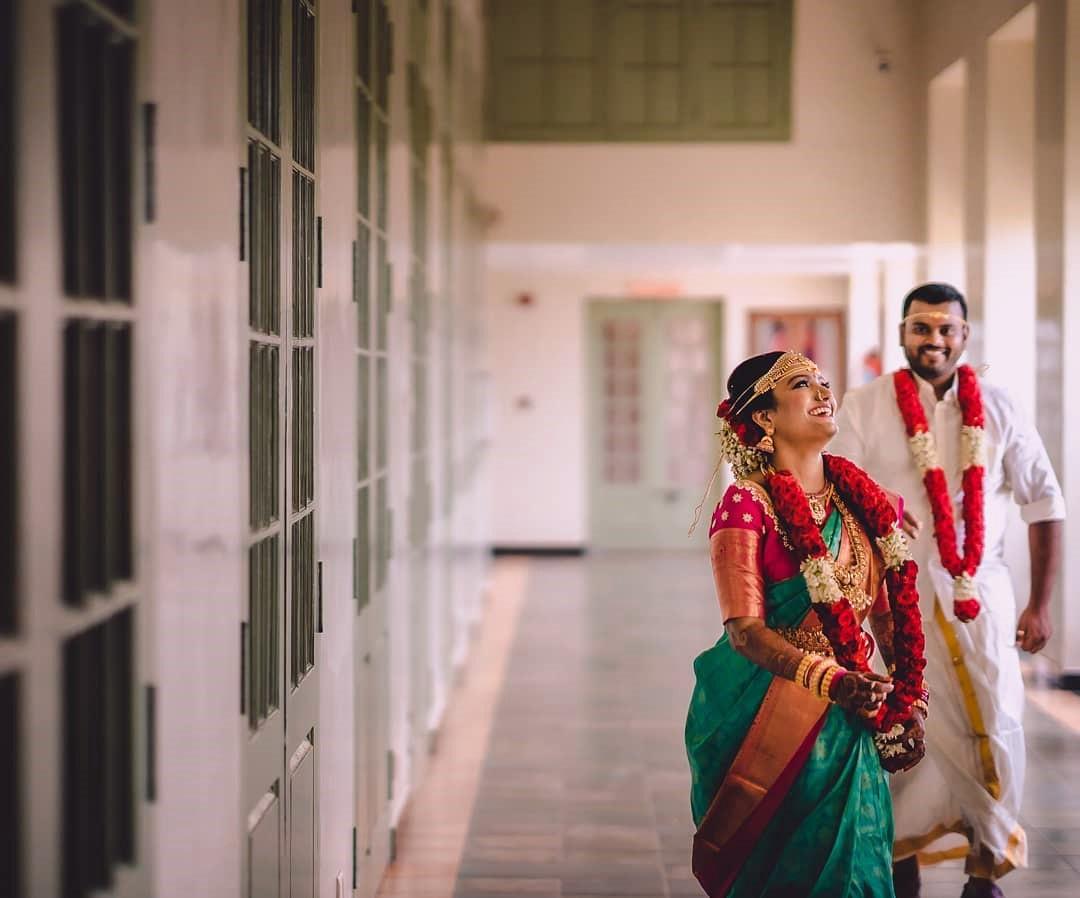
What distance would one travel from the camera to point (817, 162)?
29.5ft

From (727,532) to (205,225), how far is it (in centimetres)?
145

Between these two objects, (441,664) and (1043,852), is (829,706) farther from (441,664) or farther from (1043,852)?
(441,664)

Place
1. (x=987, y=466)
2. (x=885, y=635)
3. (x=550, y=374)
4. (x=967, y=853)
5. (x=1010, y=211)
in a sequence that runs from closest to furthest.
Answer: (x=885, y=635)
(x=967, y=853)
(x=987, y=466)
(x=1010, y=211)
(x=550, y=374)

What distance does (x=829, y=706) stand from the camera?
3.00 meters

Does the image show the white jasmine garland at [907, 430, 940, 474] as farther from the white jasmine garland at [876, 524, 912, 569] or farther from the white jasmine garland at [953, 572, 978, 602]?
the white jasmine garland at [876, 524, 912, 569]

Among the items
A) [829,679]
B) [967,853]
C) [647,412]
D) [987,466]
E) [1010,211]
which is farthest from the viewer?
[647,412]

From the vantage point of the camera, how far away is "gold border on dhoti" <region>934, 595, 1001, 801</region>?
3842mm

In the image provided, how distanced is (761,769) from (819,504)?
24.4 inches

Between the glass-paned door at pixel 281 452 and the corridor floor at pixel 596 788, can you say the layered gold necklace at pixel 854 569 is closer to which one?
the glass-paned door at pixel 281 452

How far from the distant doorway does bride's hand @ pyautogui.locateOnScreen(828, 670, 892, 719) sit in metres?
11.0

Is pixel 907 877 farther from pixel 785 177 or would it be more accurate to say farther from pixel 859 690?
pixel 785 177

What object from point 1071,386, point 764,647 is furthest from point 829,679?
point 1071,386

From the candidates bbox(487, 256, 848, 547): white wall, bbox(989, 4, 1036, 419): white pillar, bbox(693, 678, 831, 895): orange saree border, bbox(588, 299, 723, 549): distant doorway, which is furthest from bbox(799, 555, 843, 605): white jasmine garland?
bbox(588, 299, 723, 549): distant doorway

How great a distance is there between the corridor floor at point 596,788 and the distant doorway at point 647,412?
474 centimetres
